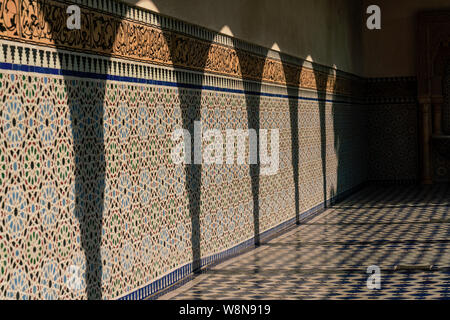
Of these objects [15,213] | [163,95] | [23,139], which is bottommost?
[15,213]

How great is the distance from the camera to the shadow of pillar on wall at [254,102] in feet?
14.3

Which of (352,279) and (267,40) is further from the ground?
(267,40)

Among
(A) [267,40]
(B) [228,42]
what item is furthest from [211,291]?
(A) [267,40]

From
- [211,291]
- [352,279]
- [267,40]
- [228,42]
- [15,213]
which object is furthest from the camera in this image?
[267,40]

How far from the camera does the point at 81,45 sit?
2.49m

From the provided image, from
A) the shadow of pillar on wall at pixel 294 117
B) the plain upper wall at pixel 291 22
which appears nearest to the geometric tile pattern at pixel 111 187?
the plain upper wall at pixel 291 22

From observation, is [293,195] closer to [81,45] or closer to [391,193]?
[391,193]

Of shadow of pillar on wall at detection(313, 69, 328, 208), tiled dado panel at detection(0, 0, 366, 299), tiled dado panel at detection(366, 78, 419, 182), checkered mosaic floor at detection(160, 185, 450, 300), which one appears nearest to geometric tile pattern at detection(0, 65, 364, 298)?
tiled dado panel at detection(0, 0, 366, 299)

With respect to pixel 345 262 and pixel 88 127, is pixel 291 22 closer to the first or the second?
pixel 345 262

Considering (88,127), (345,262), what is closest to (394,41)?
(345,262)

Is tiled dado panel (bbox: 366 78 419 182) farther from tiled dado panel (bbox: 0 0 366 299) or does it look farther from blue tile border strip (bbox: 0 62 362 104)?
blue tile border strip (bbox: 0 62 362 104)

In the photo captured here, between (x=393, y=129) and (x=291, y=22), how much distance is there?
318 cm

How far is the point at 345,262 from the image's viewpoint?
381cm
